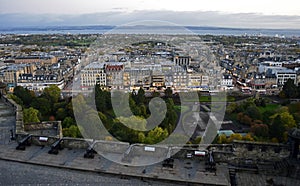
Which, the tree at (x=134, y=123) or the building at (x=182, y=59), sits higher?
the building at (x=182, y=59)

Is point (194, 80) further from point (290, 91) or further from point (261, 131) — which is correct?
point (261, 131)

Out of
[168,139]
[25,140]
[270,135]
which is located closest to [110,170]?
[25,140]

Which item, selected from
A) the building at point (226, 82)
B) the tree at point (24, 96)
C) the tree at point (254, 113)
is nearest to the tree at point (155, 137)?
the tree at point (254, 113)

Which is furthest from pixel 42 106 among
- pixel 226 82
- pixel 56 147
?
pixel 226 82

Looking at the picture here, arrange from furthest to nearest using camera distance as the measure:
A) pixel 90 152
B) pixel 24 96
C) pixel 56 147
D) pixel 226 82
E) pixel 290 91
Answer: pixel 226 82, pixel 290 91, pixel 24 96, pixel 56 147, pixel 90 152

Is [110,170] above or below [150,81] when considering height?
above

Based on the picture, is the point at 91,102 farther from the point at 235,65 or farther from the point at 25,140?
the point at 235,65

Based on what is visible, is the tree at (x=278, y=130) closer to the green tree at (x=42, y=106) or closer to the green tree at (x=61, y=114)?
the green tree at (x=61, y=114)

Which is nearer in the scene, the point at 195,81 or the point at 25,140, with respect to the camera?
the point at 25,140

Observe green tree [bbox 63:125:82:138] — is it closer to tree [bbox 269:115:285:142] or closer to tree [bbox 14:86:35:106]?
tree [bbox 269:115:285:142]

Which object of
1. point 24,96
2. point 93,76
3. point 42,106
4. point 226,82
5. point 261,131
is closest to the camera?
point 261,131

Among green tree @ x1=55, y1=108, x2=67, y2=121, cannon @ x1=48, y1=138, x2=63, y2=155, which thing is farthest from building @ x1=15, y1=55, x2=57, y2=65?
cannon @ x1=48, y1=138, x2=63, y2=155
